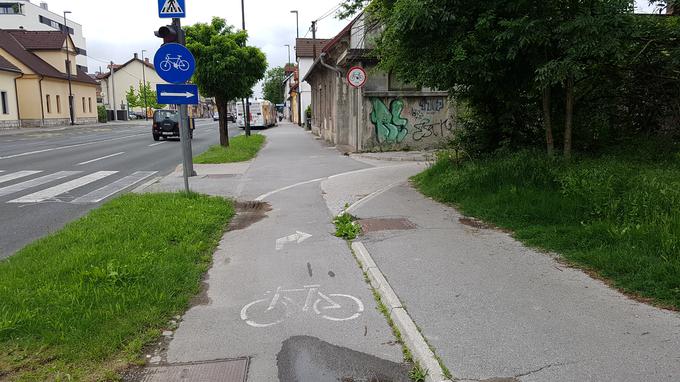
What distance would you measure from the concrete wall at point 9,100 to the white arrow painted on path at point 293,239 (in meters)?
44.0

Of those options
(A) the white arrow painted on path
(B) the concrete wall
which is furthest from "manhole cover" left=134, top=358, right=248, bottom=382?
(B) the concrete wall

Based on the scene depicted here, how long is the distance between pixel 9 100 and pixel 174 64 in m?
42.1

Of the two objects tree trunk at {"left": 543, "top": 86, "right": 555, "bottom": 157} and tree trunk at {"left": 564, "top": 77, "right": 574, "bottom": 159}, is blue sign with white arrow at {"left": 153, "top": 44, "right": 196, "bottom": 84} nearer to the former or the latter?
tree trunk at {"left": 543, "top": 86, "right": 555, "bottom": 157}

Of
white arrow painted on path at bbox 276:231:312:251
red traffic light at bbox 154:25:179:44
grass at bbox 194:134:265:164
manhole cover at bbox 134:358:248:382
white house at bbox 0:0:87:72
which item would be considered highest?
white house at bbox 0:0:87:72

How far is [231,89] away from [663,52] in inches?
588

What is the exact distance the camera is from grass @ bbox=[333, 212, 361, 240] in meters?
7.32

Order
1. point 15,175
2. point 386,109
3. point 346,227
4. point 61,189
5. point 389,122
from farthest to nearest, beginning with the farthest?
point 389,122 → point 386,109 → point 15,175 → point 61,189 → point 346,227

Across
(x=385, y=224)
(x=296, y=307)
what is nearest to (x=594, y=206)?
(x=385, y=224)

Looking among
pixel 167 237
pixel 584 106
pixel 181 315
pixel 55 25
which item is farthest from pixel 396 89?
pixel 55 25

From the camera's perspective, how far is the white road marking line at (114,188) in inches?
428

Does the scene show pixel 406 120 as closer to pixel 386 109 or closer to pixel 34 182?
pixel 386 109

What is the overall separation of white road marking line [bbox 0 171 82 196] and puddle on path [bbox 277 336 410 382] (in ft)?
32.8

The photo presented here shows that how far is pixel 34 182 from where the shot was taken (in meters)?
13.0

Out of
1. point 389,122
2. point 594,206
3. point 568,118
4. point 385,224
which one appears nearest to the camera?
point 594,206
